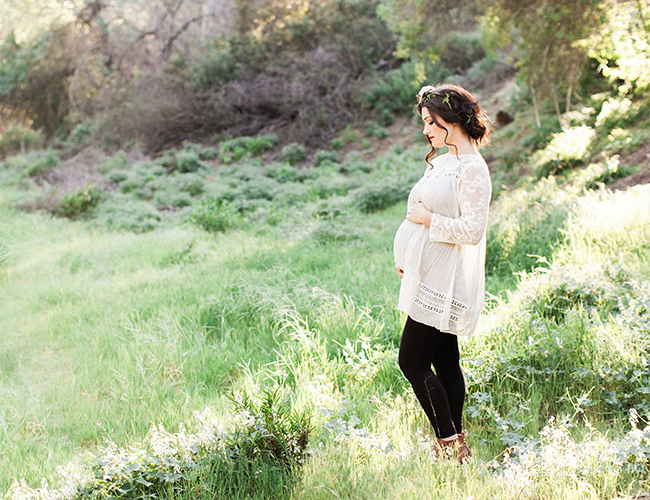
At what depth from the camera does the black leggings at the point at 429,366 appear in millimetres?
2336

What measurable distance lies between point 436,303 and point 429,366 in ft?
1.14

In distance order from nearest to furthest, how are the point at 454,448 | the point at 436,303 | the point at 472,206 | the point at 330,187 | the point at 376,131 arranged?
the point at 472,206 → the point at 436,303 → the point at 454,448 → the point at 330,187 → the point at 376,131

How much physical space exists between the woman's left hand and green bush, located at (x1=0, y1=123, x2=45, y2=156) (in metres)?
21.4

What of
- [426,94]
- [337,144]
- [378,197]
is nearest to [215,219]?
[378,197]

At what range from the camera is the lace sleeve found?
2.16 meters

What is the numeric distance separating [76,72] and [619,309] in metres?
21.8

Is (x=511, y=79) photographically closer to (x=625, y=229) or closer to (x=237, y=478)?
(x=625, y=229)

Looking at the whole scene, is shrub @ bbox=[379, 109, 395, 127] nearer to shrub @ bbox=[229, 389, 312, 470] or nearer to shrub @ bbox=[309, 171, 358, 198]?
shrub @ bbox=[309, 171, 358, 198]

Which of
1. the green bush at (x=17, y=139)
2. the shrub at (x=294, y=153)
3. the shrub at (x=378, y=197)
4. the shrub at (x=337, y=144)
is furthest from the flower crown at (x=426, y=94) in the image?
the green bush at (x=17, y=139)

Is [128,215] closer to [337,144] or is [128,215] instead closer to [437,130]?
[437,130]

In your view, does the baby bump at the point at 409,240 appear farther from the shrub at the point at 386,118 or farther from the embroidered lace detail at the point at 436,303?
the shrub at the point at 386,118

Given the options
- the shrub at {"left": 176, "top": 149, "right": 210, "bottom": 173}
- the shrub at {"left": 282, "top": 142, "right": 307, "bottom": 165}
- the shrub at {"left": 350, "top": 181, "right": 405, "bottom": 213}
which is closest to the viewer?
the shrub at {"left": 350, "top": 181, "right": 405, "bottom": 213}

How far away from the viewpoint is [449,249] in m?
2.31

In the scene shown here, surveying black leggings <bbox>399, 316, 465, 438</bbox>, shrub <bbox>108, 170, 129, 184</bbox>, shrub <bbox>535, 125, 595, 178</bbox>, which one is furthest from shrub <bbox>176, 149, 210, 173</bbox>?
black leggings <bbox>399, 316, 465, 438</bbox>
